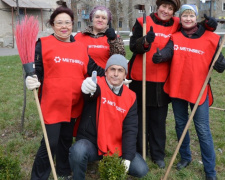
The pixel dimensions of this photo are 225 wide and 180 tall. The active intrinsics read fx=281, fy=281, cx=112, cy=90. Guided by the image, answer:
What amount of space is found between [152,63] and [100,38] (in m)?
0.76

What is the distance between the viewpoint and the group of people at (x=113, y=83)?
3082mm

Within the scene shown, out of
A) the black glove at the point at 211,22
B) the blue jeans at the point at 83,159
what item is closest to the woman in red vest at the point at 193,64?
the black glove at the point at 211,22

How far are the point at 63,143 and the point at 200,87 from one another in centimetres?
185

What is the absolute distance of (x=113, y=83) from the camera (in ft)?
10.5

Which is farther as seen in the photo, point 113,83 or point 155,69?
point 155,69

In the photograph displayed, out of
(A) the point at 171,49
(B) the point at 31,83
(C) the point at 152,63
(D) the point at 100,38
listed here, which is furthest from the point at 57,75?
(A) the point at 171,49

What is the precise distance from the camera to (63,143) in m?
3.52

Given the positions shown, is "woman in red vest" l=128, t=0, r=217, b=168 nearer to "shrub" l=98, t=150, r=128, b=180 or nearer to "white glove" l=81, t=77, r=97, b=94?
"white glove" l=81, t=77, r=97, b=94

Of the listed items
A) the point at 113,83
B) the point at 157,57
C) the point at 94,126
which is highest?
the point at 157,57

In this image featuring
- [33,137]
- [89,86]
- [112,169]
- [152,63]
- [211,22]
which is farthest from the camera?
[33,137]

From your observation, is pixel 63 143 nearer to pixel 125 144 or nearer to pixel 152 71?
pixel 125 144

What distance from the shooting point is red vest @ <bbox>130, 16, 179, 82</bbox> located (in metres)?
3.66

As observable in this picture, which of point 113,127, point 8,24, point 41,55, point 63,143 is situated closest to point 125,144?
point 113,127

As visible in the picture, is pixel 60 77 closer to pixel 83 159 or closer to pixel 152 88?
pixel 83 159
